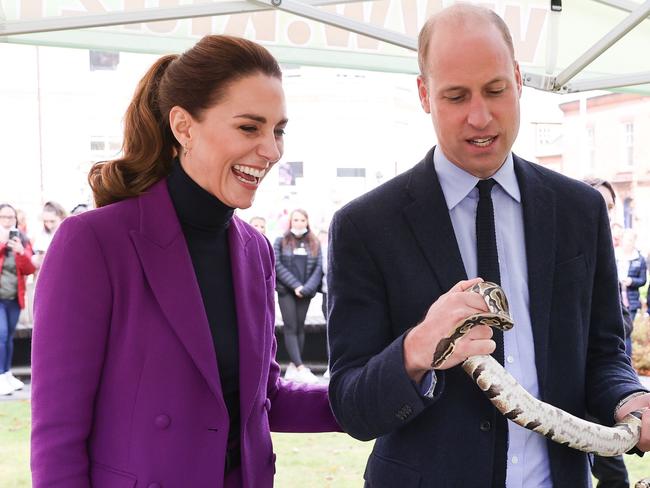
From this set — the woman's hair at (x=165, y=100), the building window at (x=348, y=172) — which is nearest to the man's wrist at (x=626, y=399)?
the woman's hair at (x=165, y=100)

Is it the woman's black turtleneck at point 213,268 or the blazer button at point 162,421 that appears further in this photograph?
the woman's black turtleneck at point 213,268

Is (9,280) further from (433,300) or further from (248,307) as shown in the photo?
(433,300)

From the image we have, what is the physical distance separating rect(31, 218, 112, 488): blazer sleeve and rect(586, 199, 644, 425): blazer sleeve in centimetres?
142

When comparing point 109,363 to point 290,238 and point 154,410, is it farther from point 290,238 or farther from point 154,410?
point 290,238

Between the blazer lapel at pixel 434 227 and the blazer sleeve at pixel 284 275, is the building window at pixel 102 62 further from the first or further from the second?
the blazer lapel at pixel 434 227

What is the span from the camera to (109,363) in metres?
2.09

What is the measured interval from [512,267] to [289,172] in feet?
64.1

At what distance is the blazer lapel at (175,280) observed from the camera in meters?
2.13

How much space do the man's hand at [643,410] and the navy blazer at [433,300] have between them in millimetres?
30

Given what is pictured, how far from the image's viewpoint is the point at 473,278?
6.85 feet

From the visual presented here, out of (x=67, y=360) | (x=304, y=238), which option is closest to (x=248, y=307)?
(x=67, y=360)

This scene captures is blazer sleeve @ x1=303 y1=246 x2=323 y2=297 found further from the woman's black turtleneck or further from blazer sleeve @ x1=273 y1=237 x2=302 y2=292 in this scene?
the woman's black turtleneck

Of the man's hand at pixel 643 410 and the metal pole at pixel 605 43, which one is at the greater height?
the metal pole at pixel 605 43

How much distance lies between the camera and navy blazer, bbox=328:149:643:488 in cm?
203
